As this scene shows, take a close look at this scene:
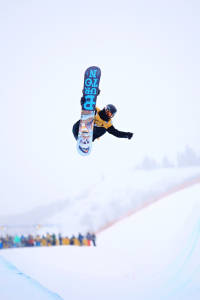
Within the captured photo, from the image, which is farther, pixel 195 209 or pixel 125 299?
pixel 195 209

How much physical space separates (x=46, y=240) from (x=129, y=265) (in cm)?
744

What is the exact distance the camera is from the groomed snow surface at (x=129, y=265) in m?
9.82

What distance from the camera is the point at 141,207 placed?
2516 centimetres

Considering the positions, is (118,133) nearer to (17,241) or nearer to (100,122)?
(100,122)

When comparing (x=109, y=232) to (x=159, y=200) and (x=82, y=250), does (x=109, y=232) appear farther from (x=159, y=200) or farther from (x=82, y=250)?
(x=82, y=250)

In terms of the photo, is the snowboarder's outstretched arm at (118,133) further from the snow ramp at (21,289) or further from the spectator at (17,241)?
the spectator at (17,241)

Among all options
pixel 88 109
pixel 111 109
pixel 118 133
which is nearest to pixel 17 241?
pixel 118 133

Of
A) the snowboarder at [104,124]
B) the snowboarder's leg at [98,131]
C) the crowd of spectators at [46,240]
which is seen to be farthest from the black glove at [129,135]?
the crowd of spectators at [46,240]

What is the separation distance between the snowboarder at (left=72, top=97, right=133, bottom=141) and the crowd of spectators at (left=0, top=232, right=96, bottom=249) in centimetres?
1387

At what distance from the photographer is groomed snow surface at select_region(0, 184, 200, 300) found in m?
9.82

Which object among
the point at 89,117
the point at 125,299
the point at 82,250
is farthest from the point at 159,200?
the point at 89,117

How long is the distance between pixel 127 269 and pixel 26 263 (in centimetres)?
474

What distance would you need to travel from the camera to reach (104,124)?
7727 mm

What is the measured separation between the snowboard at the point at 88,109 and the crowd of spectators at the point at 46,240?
13928 mm
